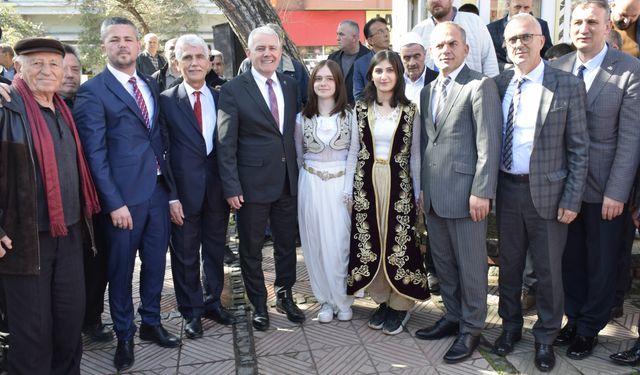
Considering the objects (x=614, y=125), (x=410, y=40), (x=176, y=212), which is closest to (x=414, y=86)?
(x=410, y=40)

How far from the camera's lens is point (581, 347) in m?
3.39

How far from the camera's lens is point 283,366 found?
3.45 metres

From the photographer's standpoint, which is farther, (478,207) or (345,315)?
(345,315)

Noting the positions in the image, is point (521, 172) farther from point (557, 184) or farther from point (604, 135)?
point (604, 135)

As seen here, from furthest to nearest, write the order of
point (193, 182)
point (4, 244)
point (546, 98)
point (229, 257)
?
point (229, 257), point (193, 182), point (546, 98), point (4, 244)

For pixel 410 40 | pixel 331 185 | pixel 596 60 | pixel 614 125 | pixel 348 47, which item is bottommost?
pixel 331 185

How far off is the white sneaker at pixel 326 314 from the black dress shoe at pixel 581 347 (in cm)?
168

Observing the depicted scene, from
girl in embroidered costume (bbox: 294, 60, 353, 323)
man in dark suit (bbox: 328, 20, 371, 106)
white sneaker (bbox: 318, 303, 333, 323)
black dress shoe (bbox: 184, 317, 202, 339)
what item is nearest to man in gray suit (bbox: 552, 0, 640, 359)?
girl in embroidered costume (bbox: 294, 60, 353, 323)

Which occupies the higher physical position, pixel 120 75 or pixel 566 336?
pixel 120 75

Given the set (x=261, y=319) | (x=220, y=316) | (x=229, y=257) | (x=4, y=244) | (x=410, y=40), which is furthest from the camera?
(x=229, y=257)

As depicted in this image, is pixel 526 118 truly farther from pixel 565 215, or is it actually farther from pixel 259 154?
pixel 259 154

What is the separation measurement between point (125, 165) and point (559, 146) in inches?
105

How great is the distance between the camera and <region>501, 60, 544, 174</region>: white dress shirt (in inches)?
123

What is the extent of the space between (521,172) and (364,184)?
1.08m
